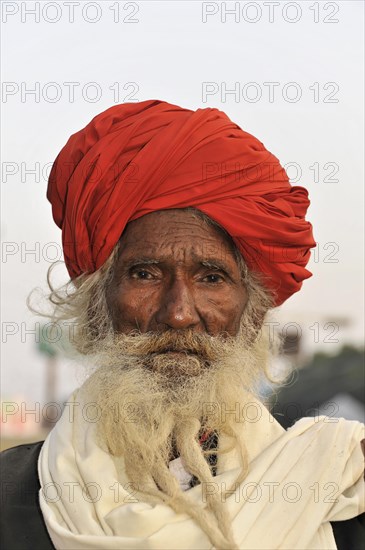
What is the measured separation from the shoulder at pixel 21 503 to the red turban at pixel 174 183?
769mm

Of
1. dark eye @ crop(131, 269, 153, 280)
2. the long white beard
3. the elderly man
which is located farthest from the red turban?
the long white beard

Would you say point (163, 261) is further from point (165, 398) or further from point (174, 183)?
point (165, 398)

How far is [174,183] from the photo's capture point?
3.41 meters

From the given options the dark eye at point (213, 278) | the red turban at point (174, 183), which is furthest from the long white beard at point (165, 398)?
the red turban at point (174, 183)

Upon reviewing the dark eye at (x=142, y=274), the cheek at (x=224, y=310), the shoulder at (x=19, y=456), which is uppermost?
the dark eye at (x=142, y=274)

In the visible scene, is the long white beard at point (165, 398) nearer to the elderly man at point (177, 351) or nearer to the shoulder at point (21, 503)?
the elderly man at point (177, 351)

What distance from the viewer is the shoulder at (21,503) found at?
124 inches

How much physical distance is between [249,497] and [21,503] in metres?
0.84

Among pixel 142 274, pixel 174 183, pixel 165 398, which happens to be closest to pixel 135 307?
pixel 142 274

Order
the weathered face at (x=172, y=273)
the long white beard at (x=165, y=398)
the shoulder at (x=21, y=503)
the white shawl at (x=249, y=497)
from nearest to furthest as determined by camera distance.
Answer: the white shawl at (x=249, y=497) → the shoulder at (x=21, y=503) → the long white beard at (x=165, y=398) → the weathered face at (x=172, y=273)

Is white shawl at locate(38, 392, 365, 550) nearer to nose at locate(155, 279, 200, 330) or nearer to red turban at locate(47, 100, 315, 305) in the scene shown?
nose at locate(155, 279, 200, 330)

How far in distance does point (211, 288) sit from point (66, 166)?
0.76 metres

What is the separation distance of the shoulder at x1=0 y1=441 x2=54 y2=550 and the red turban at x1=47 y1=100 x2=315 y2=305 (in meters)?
0.77

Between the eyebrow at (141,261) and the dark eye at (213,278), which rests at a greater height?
the eyebrow at (141,261)
